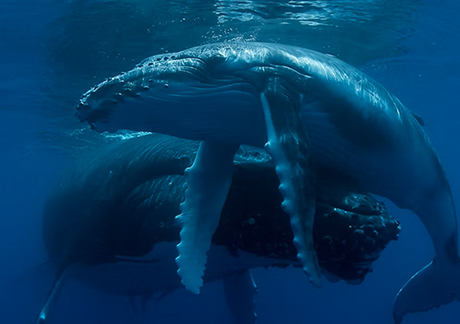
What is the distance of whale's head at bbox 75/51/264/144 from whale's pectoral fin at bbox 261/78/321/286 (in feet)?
1.68

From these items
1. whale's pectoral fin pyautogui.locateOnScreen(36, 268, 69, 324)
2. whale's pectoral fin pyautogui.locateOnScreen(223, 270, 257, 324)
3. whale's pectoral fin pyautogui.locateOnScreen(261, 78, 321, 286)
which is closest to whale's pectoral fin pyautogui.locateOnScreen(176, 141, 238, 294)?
whale's pectoral fin pyautogui.locateOnScreen(261, 78, 321, 286)

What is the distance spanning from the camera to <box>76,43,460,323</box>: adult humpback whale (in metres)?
3.46

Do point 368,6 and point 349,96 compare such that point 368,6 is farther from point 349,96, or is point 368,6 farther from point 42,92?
point 42,92

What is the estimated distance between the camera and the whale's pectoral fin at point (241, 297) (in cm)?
847

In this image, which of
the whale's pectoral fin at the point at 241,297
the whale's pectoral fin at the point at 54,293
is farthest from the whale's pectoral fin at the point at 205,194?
the whale's pectoral fin at the point at 54,293

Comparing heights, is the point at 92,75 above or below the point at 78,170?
below

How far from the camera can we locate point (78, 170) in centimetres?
882

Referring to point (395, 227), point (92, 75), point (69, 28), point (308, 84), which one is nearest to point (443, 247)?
point (395, 227)

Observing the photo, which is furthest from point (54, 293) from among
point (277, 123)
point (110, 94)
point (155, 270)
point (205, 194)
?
point (277, 123)

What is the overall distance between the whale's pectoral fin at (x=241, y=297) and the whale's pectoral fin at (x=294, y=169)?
5.28 metres

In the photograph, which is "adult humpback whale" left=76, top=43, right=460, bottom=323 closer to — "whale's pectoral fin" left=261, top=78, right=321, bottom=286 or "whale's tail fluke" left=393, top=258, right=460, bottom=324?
"whale's pectoral fin" left=261, top=78, right=321, bottom=286

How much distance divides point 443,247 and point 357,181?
1.97 meters

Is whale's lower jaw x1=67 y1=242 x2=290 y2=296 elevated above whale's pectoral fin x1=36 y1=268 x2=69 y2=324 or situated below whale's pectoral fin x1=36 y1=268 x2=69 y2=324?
above

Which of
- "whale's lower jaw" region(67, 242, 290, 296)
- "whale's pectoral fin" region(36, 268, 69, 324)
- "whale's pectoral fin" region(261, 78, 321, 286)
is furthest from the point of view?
"whale's pectoral fin" region(36, 268, 69, 324)
